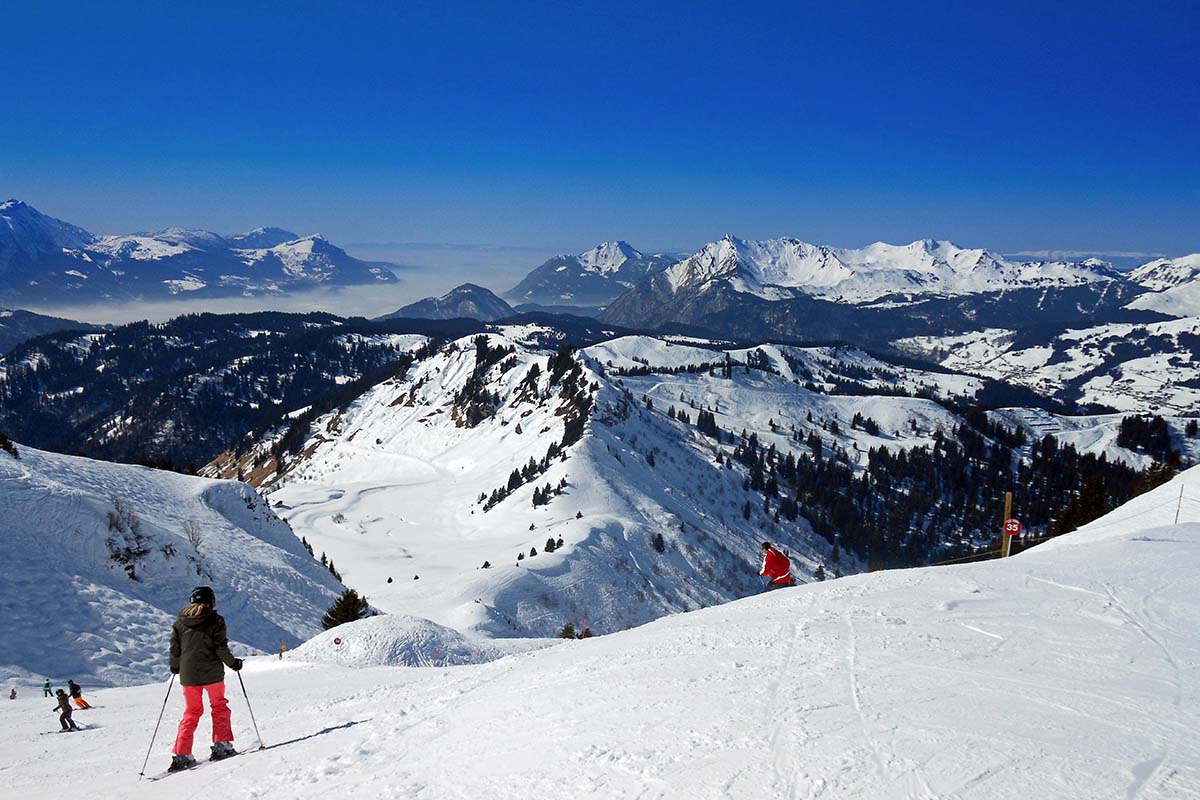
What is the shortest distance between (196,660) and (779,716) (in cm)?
878

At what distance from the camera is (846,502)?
161 m

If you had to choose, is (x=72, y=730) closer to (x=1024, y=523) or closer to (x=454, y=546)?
(x=454, y=546)

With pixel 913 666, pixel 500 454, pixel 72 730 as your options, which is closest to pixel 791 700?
pixel 913 666

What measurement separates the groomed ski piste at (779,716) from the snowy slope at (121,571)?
27.5 ft

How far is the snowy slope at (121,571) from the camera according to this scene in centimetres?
2362

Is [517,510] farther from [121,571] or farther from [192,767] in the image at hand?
[192,767]

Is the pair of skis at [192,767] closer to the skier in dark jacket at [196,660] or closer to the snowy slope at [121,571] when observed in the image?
the skier in dark jacket at [196,660]

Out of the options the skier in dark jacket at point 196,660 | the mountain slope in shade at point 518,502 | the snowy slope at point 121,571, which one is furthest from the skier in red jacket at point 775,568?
the mountain slope in shade at point 518,502

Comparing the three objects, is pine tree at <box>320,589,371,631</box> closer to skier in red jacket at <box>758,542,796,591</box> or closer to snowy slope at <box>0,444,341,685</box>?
snowy slope at <box>0,444,341,685</box>

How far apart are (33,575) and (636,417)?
12672 centimetres

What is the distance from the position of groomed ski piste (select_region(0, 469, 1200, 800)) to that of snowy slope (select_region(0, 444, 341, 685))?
839 centimetres

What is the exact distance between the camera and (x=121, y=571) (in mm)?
29406

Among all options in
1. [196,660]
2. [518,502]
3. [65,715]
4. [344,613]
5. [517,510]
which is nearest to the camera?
[196,660]

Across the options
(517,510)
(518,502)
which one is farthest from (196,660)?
(518,502)
